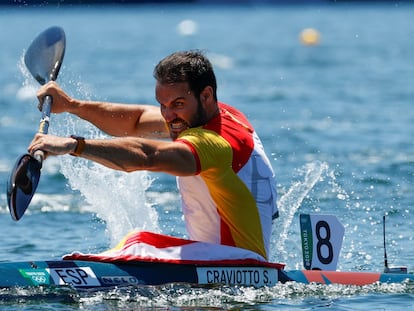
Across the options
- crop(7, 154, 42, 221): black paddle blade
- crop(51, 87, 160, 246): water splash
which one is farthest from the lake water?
crop(7, 154, 42, 221): black paddle blade

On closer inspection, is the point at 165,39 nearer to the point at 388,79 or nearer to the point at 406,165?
the point at 388,79

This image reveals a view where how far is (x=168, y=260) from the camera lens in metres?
6.07

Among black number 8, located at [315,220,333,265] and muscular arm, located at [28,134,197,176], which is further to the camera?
black number 8, located at [315,220,333,265]

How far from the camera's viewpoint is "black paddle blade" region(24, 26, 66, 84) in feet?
23.7

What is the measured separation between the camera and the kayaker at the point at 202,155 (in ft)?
18.4

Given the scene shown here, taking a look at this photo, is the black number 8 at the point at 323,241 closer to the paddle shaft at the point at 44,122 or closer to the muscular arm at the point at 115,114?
the muscular arm at the point at 115,114

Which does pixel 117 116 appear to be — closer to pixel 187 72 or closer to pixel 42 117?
pixel 42 117

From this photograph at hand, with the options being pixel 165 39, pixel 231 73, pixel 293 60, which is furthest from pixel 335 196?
pixel 165 39

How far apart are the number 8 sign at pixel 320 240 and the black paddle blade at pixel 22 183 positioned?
1864 mm

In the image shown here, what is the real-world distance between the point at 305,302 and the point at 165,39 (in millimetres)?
33989

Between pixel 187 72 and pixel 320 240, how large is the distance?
1540 millimetres

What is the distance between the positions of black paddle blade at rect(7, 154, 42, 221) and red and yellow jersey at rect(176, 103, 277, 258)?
0.81 metres

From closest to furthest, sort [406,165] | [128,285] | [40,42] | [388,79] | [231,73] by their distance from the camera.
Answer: [128,285], [40,42], [406,165], [388,79], [231,73]

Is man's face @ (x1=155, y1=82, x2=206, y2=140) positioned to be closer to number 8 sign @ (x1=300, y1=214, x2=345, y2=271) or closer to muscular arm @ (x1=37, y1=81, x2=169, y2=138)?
muscular arm @ (x1=37, y1=81, x2=169, y2=138)
